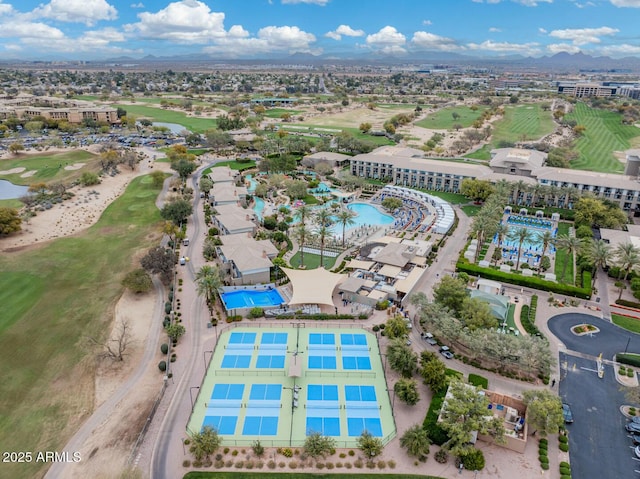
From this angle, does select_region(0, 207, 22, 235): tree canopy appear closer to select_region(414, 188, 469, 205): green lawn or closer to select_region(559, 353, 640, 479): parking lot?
select_region(414, 188, 469, 205): green lawn

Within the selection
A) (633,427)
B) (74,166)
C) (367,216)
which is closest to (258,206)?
(367,216)

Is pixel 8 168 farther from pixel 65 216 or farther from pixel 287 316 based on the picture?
pixel 287 316

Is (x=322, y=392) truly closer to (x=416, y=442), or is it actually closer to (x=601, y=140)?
(x=416, y=442)

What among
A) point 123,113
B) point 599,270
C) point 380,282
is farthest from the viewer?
point 123,113

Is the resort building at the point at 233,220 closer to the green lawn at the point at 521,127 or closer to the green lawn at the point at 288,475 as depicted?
the green lawn at the point at 288,475

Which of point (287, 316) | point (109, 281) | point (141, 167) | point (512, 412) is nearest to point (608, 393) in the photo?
point (512, 412)

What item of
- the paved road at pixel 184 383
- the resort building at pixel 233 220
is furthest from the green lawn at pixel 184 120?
the paved road at pixel 184 383
